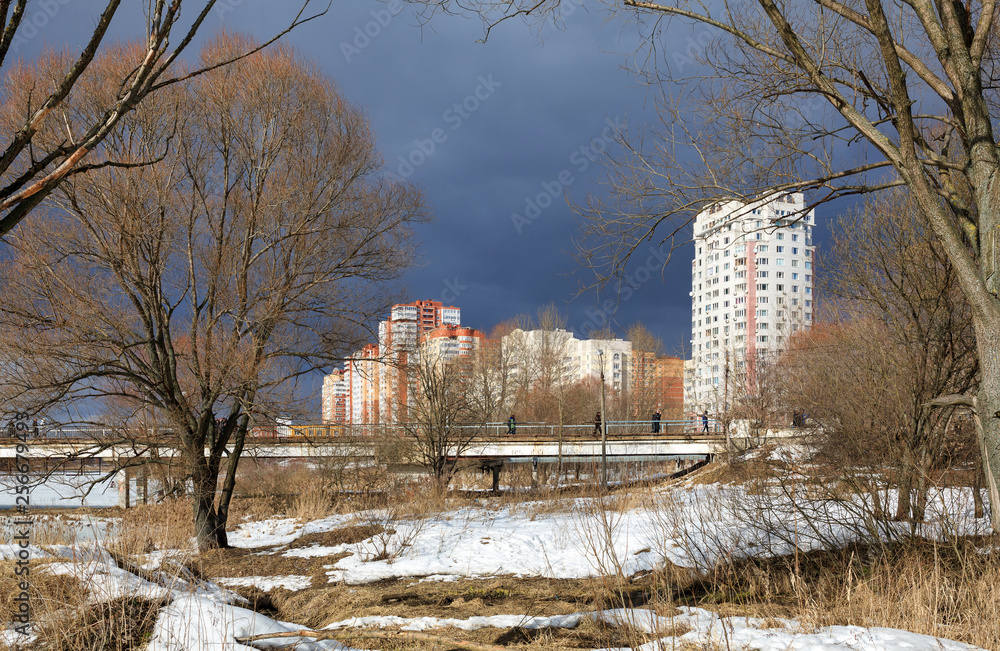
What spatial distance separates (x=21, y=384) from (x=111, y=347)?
1.29m

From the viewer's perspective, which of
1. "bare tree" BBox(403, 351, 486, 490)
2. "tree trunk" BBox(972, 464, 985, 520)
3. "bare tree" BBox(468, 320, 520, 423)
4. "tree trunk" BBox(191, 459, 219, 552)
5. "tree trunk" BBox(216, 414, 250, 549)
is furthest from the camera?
"bare tree" BBox(468, 320, 520, 423)

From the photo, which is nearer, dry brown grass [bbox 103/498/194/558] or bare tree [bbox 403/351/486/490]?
dry brown grass [bbox 103/498/194/558]

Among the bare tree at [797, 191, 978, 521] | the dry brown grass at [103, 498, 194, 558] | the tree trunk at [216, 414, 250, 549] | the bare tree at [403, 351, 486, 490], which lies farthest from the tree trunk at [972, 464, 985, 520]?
the bare tree at [403, 351, 486, 490]

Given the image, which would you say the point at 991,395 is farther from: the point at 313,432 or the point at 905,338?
the point at 313,432

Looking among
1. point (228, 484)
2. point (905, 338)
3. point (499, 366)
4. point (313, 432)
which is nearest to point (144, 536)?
point (228, 484)

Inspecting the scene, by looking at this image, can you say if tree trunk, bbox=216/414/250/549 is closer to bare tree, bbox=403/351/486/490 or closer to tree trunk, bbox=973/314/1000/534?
bare tree, bbox=403/351/486/490

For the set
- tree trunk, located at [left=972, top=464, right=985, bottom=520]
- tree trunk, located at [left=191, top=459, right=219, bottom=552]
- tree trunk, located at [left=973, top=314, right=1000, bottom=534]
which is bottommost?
tree trunk, located at [left=191, top=459, right=219, bottom=552]

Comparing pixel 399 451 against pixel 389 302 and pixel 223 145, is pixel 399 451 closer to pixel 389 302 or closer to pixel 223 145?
pixel 389 302

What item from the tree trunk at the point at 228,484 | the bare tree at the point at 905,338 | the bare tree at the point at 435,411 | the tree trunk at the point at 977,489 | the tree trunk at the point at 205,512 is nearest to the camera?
the tree trunk at the point at 977,489

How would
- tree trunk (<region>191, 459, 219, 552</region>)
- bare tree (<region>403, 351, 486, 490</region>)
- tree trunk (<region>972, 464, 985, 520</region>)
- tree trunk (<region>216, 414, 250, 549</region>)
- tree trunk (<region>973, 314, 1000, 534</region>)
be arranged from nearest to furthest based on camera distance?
tree trunk (<region>973, 314, 1000, 534</region>) → tree trunk (<region>972, 464, 985, 520</region>) → tree trunk (<region>191, 459, 219, 552</region>) → tree trunk (<region>216, 414, 250, 549</region>) → bare tree (<region>403, 351, 486, 490</region>)

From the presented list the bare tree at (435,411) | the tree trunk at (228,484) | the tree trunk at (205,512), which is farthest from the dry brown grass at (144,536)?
the bare tree at (435,411)

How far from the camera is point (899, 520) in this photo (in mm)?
7809

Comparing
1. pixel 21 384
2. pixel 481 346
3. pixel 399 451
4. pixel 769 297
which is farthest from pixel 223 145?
pixel 769 297

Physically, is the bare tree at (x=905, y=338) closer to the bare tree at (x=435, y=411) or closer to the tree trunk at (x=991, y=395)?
the tree trunk at (x=991, y=395)
